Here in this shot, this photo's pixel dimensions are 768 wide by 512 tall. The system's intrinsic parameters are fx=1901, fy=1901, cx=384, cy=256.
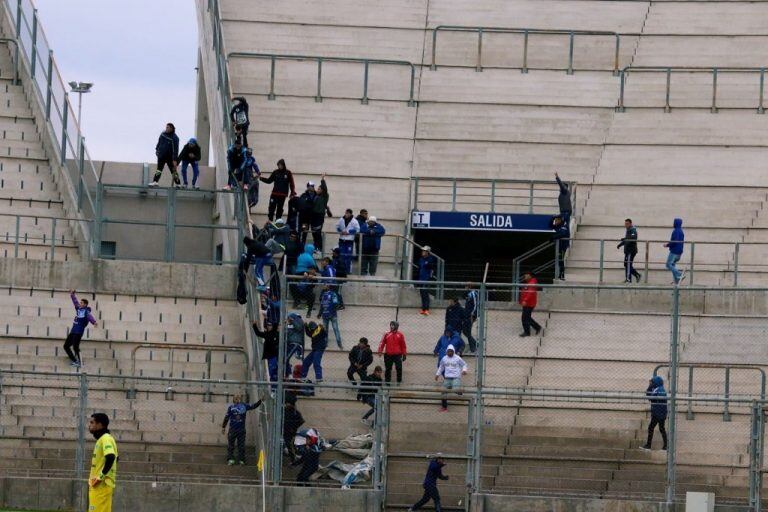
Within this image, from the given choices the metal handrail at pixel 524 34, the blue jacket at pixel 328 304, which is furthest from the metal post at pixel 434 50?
the blue jacket at pixel 328 304

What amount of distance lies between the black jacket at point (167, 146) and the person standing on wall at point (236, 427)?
858 centimetres

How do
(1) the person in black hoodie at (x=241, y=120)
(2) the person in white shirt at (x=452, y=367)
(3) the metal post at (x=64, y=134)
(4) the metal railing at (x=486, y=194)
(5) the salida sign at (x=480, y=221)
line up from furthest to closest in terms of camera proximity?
(4) the metal railing at (x=486, y=194) → (5) the salida sign at (x=480, y=221) → (3) the metal post at (x=64, y=134) → (1) the person in black hoodie at (x=241, y=120) → (2) the person in white shirt at (x=452, y=367)

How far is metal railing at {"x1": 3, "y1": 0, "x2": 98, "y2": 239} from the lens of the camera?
106ft

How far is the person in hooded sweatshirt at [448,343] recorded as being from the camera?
83.6 ft

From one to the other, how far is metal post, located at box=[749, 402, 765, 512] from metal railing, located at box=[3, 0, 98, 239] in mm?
12437

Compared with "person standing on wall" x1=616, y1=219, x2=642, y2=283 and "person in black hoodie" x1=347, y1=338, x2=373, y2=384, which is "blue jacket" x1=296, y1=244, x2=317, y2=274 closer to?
"person in black hoodie" x1=347, y1=338, x2=373, y2=384

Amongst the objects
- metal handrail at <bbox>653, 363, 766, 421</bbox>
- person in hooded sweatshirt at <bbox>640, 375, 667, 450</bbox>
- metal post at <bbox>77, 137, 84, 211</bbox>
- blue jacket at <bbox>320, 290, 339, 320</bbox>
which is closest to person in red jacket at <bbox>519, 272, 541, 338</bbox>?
metal handrail at <bbox>653, 363, 766, 421</bbox>

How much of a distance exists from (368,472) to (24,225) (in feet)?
33.8

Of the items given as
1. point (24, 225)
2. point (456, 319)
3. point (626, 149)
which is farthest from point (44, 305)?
point (626, 149)

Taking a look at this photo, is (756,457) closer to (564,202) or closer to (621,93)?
(564,202)

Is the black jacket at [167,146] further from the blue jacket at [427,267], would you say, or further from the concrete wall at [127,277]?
the blue jacket at [427,267]

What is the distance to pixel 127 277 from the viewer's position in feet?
99.2

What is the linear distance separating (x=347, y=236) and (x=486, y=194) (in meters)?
5.56

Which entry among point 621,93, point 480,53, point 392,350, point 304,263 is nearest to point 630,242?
point 304,263
